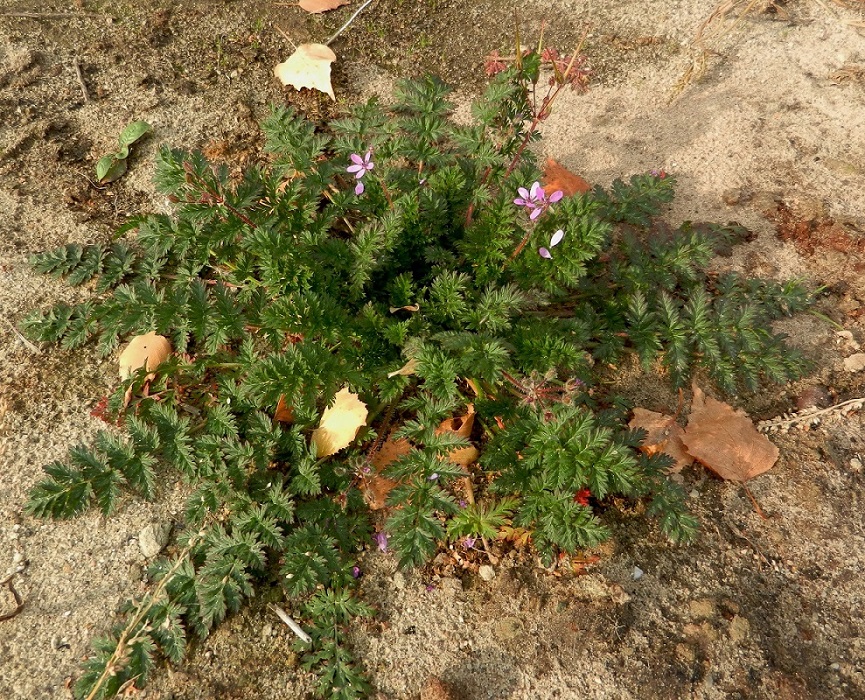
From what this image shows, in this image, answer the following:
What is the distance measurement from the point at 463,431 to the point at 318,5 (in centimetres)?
304

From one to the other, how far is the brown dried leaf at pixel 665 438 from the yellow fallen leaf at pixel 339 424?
1142 mm

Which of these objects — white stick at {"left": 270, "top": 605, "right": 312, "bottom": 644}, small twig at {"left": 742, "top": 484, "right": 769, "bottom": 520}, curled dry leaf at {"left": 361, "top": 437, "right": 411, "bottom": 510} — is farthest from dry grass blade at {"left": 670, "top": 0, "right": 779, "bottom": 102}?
white stick at {"left": 270, "top": 605, "right": 312, "bottom": 644}

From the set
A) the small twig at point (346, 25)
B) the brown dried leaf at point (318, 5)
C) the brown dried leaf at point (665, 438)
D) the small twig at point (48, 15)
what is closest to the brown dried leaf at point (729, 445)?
the brown dried leaf at point (665, 438)

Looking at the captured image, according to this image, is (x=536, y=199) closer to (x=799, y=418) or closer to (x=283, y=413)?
(x=283, y=413)

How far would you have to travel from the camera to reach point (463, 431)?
2.63 metres

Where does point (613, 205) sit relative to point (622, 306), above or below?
above

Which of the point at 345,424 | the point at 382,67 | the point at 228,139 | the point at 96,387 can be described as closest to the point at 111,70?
the point at 228,139

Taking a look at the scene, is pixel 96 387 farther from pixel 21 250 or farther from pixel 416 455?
pixel 416 455

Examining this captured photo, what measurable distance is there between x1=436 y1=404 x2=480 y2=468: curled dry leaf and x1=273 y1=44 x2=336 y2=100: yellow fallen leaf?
2169 millimetres

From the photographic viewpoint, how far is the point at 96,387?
9.16ft

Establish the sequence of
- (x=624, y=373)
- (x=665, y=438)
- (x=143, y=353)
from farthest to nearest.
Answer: (x=624, y=373)
(x=143, y=353)
(x=665, y=438)

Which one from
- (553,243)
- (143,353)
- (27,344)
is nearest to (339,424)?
(143,353)

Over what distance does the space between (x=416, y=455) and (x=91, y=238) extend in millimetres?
2044

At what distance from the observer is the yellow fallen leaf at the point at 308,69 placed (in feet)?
12.3
